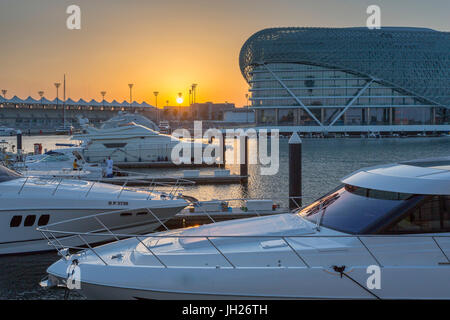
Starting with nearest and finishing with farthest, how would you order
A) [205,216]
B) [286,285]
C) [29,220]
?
[286,285], [29,220], [205,216]

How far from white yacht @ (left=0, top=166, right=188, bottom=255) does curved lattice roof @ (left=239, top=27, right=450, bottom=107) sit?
91962 millimetres

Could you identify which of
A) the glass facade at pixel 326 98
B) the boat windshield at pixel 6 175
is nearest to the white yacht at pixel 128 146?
the boat windshield at pixel 6 175

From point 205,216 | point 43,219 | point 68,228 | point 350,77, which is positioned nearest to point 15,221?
point 43,219

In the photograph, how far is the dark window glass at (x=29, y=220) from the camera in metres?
12.7

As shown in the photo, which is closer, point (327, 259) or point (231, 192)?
point (327, 259)

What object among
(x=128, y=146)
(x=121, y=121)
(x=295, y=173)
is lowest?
(x=295, y=173)

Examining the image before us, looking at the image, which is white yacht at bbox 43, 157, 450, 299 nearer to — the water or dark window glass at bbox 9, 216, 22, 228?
the water

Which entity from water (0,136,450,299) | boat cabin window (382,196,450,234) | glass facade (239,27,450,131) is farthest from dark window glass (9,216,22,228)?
glass facade (239,27,450,131)

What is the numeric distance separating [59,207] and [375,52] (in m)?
99.2

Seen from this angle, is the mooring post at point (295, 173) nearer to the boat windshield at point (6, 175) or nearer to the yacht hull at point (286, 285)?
the boat windshield at point (6, 175)

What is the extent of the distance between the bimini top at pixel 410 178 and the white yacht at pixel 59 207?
5.93 meters

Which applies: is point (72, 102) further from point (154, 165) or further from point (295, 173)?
point (295, 173)

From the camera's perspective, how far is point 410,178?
7.17 meters

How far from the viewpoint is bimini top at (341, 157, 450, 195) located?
690 centimetres
